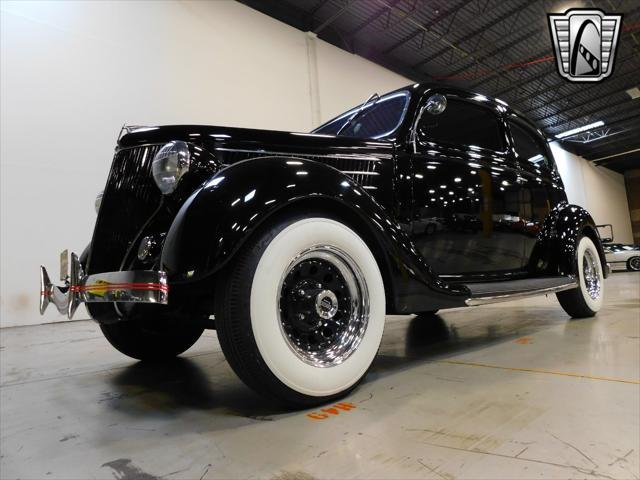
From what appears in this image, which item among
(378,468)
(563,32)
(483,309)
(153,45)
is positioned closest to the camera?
(378,468)

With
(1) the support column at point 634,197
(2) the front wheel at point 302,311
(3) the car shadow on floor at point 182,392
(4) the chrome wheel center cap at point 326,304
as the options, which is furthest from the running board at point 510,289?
(1) the support column at point 634,197

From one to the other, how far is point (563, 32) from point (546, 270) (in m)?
8.83

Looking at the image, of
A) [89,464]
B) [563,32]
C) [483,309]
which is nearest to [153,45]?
[483,309]

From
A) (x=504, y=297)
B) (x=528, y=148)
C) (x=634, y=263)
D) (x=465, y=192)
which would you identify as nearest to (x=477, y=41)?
(x=528, y=148)

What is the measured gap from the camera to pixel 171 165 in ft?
5.25

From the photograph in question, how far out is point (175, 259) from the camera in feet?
4.31

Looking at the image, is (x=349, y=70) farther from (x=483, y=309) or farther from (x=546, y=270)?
(x=546, y=270)

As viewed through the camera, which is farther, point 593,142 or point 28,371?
point 593,142

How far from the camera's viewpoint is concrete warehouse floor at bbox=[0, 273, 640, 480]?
99cm

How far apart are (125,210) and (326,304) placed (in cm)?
104

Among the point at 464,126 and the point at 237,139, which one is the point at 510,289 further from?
the point at 237,139

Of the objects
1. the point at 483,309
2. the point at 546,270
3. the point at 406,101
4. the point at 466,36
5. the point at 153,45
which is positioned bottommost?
the point at 483,309

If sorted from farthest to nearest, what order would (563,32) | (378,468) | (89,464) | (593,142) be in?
(593,142)
(563,32)
(89,464)
(378,468)

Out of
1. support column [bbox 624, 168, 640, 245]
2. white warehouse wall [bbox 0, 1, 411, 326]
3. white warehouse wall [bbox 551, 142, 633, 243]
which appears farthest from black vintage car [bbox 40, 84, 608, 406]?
support column [bbox 624, 168, 640, 245]
